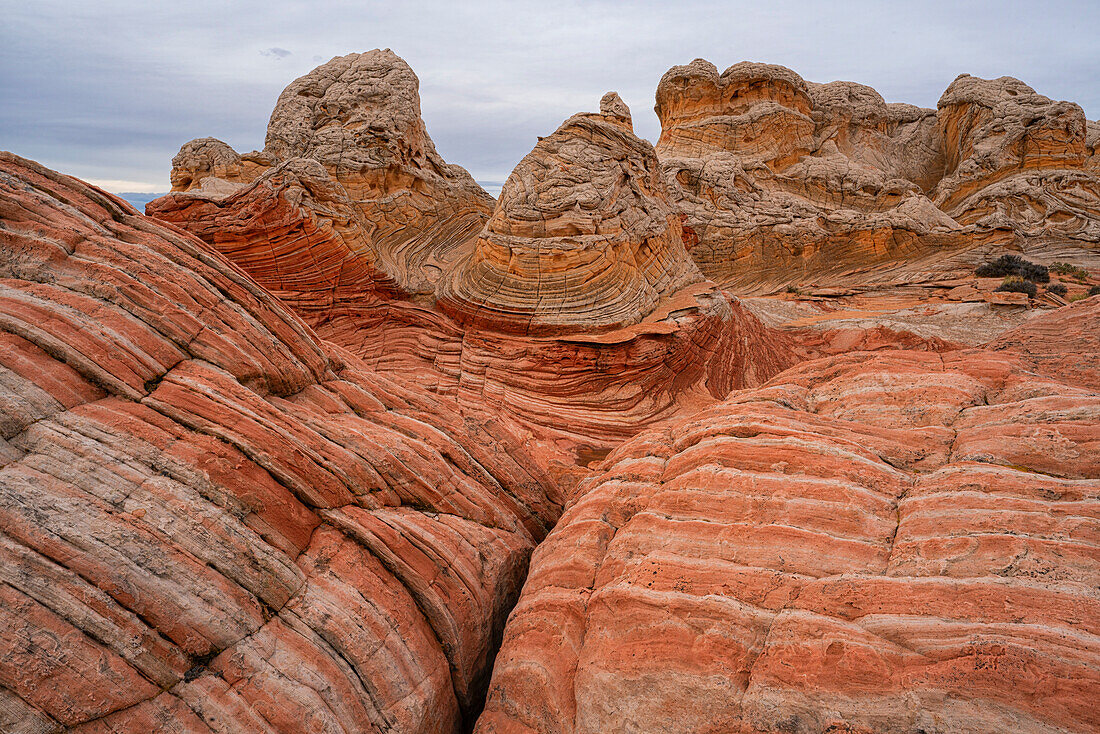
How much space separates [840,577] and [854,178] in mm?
29300

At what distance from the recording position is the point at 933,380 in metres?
6.21

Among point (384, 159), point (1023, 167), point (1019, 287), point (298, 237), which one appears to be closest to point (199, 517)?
point (298, 237)

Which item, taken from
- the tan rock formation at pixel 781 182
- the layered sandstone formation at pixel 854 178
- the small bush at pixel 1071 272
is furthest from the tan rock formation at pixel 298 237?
the small bush at pixel 1071 272

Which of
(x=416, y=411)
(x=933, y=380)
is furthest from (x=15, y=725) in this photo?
(x=933, y=380)

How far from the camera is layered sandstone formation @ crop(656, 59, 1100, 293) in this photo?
85.9 ft

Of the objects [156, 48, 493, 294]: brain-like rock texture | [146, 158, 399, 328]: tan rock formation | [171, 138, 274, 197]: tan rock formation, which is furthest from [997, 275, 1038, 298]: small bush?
[171, 138, 274, 197]: tan rock formation

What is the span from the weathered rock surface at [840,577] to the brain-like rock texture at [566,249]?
671cm

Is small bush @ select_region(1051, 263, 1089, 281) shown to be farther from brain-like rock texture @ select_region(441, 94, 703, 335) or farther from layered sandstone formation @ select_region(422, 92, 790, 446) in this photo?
brain-like rock texture @ select_region(441, 94, 703, 335)

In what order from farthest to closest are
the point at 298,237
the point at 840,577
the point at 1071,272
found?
the point at 1071,272 < the point at 298,237 < the point at 840,577

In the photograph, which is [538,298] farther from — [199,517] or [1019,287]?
[1019,287]

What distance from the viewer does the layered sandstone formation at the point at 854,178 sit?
26.2 meters

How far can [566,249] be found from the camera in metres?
12.6

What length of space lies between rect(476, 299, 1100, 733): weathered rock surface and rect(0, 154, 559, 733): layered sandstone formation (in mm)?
1055

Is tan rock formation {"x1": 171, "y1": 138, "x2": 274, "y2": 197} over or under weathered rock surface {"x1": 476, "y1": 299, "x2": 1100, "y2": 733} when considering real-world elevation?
over
